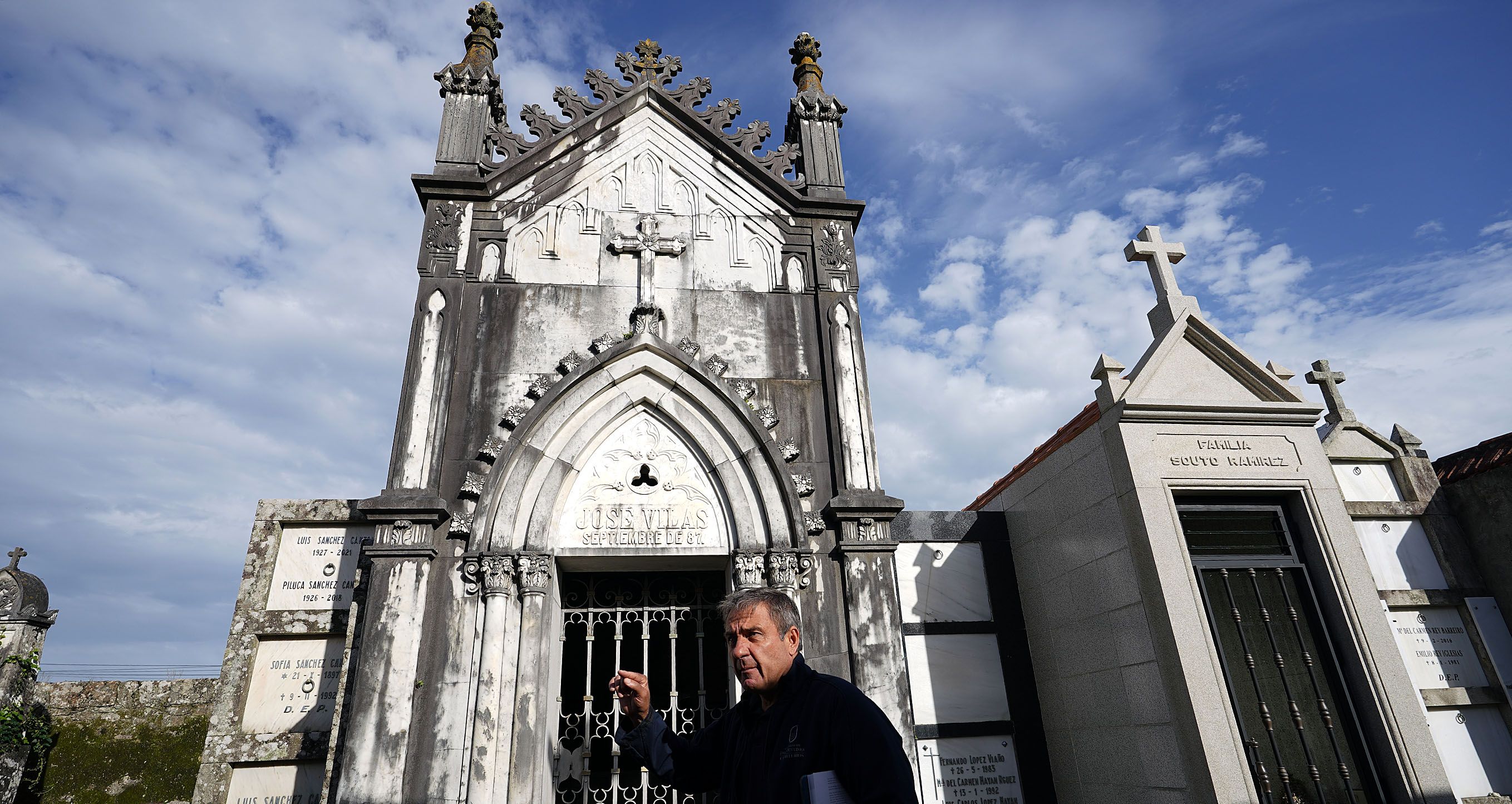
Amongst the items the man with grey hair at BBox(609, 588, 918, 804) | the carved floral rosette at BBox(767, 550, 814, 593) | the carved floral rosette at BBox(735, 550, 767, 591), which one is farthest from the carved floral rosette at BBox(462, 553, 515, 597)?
the man with grey hair at BBox(609, 588, 918, 804)

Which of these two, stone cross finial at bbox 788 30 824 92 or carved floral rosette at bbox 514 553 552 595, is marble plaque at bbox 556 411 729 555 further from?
stone cross finial at bbox 788 30 824 92

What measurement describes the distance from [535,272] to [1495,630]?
937 cm

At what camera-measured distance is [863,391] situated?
6992 millimetres

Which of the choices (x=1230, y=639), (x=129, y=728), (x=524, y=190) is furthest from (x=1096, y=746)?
(x=129, y=728)

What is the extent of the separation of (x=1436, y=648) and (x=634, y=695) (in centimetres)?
739

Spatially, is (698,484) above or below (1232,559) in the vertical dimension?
above

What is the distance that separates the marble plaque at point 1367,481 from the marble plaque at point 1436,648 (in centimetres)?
107

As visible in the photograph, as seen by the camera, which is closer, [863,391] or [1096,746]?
[1096,746]

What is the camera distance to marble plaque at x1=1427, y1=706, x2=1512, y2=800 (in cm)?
585

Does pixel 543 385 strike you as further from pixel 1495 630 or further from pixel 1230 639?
pixel 1495 630

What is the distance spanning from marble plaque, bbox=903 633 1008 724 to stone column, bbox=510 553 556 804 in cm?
306

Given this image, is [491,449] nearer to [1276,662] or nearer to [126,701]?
[126,701]

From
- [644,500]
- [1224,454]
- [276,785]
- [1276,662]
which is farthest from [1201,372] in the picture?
[276,785]

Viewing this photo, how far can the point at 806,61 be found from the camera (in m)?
8.81
